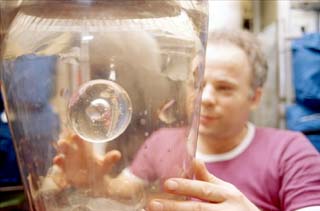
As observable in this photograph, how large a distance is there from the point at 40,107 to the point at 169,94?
0.17 meters

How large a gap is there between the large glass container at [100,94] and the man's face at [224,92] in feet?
1.07

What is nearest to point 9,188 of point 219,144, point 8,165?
point 8,165

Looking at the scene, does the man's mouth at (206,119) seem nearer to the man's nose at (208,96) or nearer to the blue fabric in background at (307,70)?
the man's nose at (208,96)

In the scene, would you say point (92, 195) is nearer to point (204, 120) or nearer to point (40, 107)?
point (40, 107)

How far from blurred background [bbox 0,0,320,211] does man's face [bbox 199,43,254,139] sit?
16 cm

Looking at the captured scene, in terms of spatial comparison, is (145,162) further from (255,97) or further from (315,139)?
(315,139)

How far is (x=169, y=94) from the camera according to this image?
582mm

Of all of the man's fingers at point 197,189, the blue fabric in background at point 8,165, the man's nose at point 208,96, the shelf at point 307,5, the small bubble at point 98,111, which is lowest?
the blue fabric in background at point 8,165

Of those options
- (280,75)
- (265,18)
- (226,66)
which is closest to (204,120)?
(226,66)

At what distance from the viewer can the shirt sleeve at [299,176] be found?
782 mm

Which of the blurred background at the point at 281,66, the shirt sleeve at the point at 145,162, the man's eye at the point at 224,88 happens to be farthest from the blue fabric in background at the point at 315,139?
the shirt sleeve at the point at 145,162

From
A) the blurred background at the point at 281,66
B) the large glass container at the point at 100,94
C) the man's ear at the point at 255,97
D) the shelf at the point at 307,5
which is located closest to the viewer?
the large glass container at the point at 100,94

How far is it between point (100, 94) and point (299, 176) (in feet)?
1.48

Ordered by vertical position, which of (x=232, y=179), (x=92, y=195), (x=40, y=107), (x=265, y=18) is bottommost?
(x=232, y=179)
